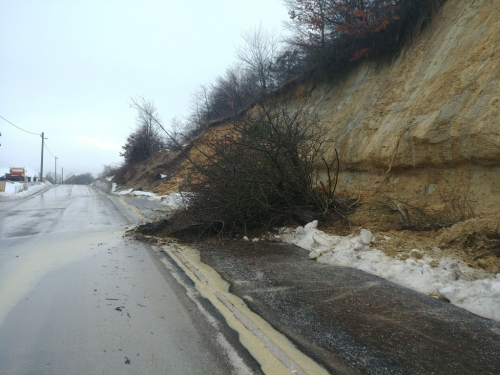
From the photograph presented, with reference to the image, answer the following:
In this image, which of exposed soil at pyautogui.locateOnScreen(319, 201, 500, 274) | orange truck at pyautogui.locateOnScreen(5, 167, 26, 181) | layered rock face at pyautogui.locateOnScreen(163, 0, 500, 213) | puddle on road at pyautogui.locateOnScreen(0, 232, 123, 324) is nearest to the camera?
puddle on road at pyautogui.locateOnScreen(0, 232, 123, 324)

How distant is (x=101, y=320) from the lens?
4.19 meters

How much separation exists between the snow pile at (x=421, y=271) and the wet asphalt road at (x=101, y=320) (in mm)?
2614

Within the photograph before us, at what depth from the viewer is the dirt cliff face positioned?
320 inches

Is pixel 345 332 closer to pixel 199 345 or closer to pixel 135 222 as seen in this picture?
pixel 199 345

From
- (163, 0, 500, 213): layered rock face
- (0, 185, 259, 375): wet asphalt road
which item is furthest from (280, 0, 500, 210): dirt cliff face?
(0, 185, 259, 375): wet asphalt road

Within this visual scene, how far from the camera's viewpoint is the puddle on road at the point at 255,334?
3.19 metres

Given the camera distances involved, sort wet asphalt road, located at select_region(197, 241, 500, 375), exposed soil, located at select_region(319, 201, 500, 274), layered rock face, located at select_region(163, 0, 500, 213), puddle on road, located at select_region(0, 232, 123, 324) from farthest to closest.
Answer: layered rock face, located at select_region(163, 0, 500, 213)
exposed soil, located at select_region(319, 201, 500, 274)
puddle on road, located at select_region(0, 232, 123, 324)
wet asphalt road, located at select_region(197, 241, 500, 375)

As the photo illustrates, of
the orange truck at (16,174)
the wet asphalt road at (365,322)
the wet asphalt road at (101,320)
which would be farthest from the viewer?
the orange truck at (16,174)

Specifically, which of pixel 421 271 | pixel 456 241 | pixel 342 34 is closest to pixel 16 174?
pixel 342 34

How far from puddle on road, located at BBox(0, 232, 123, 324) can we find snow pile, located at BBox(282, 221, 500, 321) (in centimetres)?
449

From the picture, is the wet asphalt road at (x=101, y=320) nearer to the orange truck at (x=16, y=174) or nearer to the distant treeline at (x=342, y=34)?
the distant treeline at (x=342, y=34)

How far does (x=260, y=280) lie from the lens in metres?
5.60

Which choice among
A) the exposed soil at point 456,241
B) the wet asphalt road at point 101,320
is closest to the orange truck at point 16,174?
the wet asphalt road at point 101,320

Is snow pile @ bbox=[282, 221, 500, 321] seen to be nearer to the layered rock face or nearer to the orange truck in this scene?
the layered rock face
